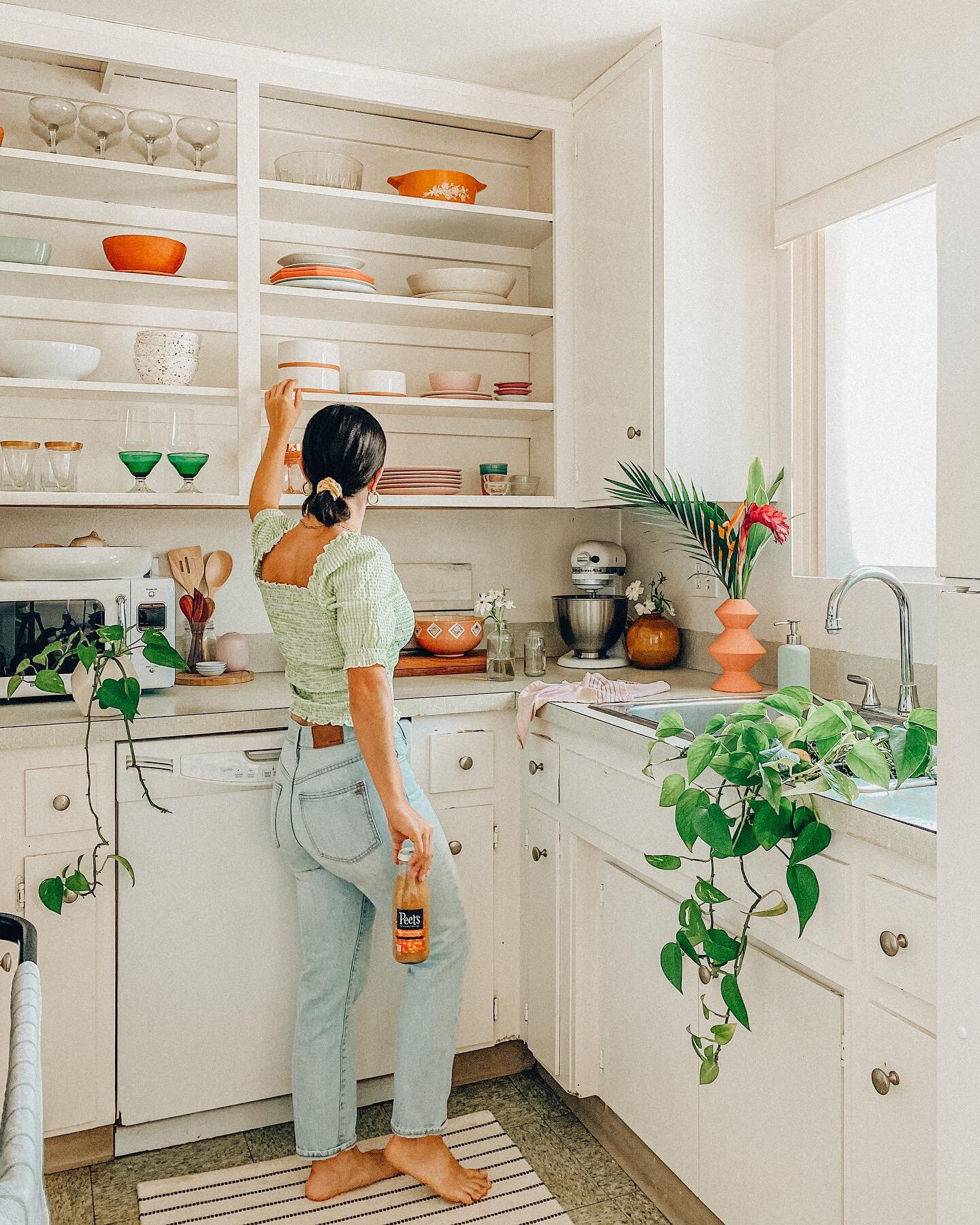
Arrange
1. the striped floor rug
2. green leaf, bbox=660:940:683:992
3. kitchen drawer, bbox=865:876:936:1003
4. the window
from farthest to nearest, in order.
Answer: the window, the striped floor rug, green leaf, bbox=660:940:683:992, kitchen drawer, bbox=865:876:936:1003

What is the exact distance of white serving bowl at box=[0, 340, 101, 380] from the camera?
240 cm

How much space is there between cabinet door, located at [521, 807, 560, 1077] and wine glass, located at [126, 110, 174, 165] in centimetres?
183

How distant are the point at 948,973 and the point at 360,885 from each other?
4.41 feet

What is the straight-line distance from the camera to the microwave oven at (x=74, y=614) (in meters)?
2.33

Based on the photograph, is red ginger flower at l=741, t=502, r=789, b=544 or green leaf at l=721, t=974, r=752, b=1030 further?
red ginger flower at l=741, t=502, r=789, b=544

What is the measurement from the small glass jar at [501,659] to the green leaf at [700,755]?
3.59ft

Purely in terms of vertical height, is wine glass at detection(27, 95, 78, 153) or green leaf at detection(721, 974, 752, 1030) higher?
wine glass at detection(27, 95, 78, 153)

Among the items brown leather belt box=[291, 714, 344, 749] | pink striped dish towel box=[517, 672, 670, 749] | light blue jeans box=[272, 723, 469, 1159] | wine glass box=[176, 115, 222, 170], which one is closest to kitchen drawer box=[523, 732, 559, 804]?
pink striped dish towel box=[517, 672, 670, 749]

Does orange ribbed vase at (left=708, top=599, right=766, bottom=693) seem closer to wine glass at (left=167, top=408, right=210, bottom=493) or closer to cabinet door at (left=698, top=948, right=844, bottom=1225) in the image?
cabinet door at (left=698, top=948, right=844, bottom=1225)

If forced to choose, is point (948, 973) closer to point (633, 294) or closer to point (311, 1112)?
point (311, 1112)

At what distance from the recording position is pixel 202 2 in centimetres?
233

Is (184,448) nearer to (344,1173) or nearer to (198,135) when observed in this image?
(198,135)

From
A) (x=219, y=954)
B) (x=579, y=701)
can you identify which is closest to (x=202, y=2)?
(x=579, y=701)

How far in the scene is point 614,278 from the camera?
8.84ft
